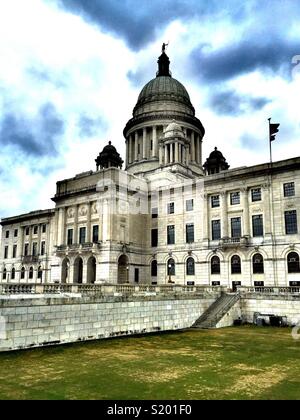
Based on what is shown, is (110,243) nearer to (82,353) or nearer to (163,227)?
(163,227)

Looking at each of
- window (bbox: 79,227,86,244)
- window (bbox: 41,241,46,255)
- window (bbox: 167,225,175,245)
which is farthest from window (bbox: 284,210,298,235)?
window (bbox: 41,241,46,255)

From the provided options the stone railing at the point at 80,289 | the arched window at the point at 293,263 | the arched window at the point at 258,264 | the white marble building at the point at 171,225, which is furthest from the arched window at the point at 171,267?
the stone railing at the point at 80,289

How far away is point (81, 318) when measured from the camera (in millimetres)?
22297

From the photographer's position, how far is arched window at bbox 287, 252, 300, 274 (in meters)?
45.7

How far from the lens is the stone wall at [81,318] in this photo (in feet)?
61.6

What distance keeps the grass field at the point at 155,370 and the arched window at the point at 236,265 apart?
2773 cm

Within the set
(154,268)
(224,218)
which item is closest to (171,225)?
(154,268)

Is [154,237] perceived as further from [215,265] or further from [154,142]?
[154,142]

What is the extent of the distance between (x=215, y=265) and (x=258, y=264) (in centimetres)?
620

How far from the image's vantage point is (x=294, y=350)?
19.8 metres

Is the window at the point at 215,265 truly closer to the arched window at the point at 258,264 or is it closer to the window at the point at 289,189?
the arched window at the point at 258,264

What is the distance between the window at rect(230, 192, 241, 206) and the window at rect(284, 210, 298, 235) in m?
7.06

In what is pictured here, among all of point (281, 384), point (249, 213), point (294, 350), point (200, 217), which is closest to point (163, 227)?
point (200, 217)

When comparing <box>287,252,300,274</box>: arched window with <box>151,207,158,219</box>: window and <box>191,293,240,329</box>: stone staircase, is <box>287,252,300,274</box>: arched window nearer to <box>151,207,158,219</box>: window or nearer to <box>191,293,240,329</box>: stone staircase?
<box>191,293,240,329</box>: stone staircase
